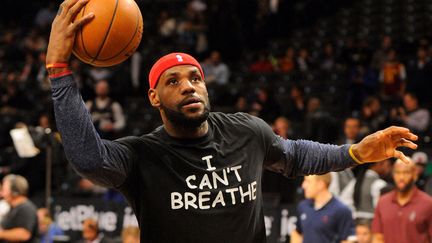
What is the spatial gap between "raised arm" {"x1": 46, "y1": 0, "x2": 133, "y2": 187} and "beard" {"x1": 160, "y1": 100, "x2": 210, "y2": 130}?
377 millimetres

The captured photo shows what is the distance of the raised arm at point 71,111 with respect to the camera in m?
3.02

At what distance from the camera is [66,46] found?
3.09m

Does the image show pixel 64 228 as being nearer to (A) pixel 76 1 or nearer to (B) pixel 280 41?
(B) pixel 280 41

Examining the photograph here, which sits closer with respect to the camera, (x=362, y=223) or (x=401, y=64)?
(x=362, y=223)

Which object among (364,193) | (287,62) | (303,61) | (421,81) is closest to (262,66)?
(287,62)

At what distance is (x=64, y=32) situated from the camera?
10.2 feet

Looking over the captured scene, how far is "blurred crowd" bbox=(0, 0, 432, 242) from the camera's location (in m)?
11.0

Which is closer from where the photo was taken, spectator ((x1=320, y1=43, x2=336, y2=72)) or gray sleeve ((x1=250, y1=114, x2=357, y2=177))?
gray sleeve ((x1=250, y1=114, x2=357, y2=177))

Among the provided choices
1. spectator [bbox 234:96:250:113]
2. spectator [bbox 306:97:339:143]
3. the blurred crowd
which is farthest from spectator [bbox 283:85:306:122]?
spectator [bbox 306:97:339:143]

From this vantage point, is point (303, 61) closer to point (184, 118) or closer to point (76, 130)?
point (184, 118)

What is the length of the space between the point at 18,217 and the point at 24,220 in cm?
7

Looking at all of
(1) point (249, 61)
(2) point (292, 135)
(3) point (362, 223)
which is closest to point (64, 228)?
(2) point (292, 135)

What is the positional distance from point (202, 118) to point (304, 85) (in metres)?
11.0

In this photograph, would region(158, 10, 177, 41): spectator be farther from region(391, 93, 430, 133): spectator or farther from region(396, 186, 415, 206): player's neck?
region(396, 186, 415, 206): player's neck
